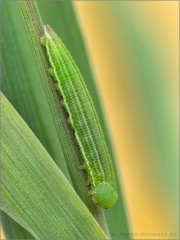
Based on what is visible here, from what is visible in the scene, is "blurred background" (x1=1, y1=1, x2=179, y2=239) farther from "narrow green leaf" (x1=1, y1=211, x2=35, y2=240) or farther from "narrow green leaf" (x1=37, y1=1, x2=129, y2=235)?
"narrow green leaf" (x1=1, y1=211, x2=35, y2=240)

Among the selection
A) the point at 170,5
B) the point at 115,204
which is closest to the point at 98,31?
the point at 170,5

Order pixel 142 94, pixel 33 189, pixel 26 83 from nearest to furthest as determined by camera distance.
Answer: pixel 33 189 < pixel 26 83 < pixel 142 94

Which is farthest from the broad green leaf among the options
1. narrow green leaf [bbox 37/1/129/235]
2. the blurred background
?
the blurred background

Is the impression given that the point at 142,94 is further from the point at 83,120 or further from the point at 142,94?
the point at 83,120

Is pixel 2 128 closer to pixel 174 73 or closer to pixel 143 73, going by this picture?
pixel 143 73

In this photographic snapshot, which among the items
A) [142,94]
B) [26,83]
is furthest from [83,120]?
[142,94]

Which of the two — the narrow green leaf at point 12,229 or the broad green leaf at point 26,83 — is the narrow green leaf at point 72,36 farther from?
the narrow green leaf at point 12,229

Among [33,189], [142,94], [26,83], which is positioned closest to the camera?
[33,189]
